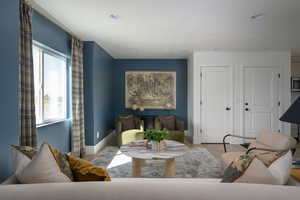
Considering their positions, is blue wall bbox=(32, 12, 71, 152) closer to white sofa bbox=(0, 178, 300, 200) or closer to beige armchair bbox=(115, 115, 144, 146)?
beige armchair bbox=(115, 115, 144, 146)

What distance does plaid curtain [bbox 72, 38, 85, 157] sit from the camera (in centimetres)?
341

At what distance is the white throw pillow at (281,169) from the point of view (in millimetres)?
1103

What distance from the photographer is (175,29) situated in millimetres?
3102

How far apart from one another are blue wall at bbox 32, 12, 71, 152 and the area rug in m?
0.75

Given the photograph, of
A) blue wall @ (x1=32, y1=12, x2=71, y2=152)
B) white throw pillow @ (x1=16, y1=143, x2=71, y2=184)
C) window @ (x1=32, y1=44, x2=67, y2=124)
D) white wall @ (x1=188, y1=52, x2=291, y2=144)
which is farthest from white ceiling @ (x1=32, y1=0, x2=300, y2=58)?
white throw pillow @ (x1=16, y1=143, x2=71, y2=184)

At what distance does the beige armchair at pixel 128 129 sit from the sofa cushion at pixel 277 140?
2.36m

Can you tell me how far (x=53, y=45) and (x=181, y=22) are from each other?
2.15 m

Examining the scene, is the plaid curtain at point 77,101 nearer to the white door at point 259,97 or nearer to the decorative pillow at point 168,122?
the decorative pillow at point 168,122

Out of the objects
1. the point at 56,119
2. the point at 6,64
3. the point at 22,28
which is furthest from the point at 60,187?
the point at 56,119

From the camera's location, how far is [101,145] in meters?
4.31

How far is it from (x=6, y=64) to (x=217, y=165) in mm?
3338

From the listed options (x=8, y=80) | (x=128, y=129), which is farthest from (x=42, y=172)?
(x=128, y=129)

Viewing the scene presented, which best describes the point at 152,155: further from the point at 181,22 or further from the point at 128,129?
the point at 128,129

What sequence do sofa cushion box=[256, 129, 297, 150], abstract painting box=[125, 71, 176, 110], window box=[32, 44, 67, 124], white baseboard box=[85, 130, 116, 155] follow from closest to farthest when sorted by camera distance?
1. sofa cushion box=[256, 129, 297, 150]
2. window box=[32, 44, 67, 124]
3. white baseboard box=[85, 130, 116, 155]
4. abstract painting box=[125, 71, 176, 110]
